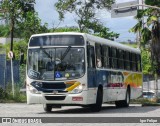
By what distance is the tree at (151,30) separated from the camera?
→ 132 ft

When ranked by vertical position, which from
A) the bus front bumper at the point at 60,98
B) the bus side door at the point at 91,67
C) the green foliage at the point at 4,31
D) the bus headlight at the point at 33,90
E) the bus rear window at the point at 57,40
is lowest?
the green foliage at the point at 4,31

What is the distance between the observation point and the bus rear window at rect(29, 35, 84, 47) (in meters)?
21.3

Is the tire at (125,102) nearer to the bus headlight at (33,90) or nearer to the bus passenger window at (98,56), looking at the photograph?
the bus passenger window at (98,56)

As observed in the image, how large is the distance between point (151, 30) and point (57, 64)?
20867mm

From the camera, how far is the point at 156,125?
15.4 metres

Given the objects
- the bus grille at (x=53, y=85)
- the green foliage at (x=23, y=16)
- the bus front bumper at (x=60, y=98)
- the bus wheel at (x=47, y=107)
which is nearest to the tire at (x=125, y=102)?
the bus wheel at (x=47, y=107)

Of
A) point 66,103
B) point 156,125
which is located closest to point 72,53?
point 66,103

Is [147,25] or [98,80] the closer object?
[98,80]

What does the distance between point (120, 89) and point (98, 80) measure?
4171mm

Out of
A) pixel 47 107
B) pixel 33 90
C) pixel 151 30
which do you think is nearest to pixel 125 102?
pixel 47 107

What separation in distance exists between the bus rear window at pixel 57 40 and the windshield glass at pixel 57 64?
0.72ft

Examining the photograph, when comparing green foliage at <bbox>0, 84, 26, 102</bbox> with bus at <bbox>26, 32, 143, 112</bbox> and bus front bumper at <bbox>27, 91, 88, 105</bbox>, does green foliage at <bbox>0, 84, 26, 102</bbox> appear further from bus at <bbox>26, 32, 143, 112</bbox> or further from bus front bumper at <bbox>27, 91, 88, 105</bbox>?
bus front bumper at <bbox>27, 91, 88, 105</bbox>

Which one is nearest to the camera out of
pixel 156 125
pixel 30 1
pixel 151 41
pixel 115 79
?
pixel 156 125

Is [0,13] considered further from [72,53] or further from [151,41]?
[72,53]
